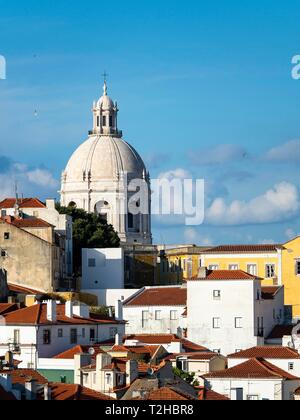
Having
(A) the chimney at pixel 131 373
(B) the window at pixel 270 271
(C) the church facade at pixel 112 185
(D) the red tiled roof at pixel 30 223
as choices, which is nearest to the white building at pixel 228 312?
(B) the window at pixel 270 271

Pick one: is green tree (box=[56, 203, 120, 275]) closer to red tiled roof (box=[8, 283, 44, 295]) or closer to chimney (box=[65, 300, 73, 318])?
red tiled roof (box=[8, 283, 44, 295])

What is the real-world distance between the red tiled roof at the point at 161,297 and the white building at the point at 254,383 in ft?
74.2

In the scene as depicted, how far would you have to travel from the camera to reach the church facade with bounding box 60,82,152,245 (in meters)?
→ 121

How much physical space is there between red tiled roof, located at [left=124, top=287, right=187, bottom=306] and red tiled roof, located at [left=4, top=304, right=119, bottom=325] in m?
8.99

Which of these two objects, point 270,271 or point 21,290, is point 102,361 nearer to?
point 21,290

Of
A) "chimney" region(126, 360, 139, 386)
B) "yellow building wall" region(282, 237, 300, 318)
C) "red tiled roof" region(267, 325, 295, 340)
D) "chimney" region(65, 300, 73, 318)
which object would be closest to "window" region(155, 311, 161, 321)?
"yellow building wall" region(282, 237, 300, 318)

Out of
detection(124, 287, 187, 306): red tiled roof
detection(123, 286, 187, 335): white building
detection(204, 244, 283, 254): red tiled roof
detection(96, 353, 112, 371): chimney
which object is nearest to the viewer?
detection(96, 353, 112, 371): chimney

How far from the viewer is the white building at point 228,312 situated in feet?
237

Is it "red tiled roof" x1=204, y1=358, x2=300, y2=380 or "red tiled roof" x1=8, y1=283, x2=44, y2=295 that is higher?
"red tiled roof" x1=8, y1=283, x2=44, y2=295

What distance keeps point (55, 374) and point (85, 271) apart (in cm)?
3142

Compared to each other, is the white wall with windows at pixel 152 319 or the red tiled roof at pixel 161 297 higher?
the red tiled roof at pixel 161 297

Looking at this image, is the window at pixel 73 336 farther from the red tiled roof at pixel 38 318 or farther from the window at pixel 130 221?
the window at pixel 130 221
